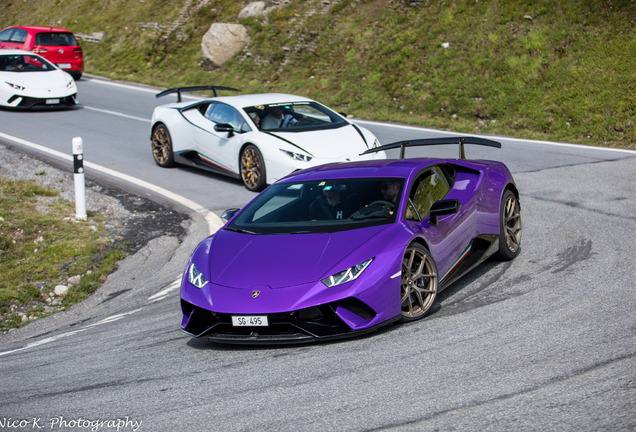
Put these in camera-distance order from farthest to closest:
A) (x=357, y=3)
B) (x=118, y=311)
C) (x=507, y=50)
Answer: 1. (x=357, y=3)
2. (x=507, y=50)
3. (x=118, y=311)

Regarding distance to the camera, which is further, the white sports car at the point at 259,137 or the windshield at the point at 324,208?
the white sports car at the point at 259,137

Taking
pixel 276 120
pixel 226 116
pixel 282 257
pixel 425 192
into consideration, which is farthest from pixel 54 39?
pixel 282 257

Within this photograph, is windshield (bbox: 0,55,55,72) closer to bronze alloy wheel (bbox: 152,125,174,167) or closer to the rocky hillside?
the rocky hillside

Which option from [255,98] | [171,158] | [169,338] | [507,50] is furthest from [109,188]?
[507,50]

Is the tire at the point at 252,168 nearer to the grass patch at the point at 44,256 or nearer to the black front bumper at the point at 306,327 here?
the grass patch at the point at 44,256

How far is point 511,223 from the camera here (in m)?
8.14

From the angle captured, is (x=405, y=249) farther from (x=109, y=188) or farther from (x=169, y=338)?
(x=109, y=188)

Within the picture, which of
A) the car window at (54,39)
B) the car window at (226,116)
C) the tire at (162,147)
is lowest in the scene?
the tire at (162,147)

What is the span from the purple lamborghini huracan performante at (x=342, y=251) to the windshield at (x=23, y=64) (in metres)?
15.7

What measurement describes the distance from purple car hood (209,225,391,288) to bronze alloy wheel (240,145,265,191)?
18.9 ft

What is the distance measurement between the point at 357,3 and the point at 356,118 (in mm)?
7353

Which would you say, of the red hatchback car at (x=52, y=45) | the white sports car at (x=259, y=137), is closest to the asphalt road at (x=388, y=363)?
the white sports car at (x=259, y=137)

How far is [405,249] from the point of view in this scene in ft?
19.8

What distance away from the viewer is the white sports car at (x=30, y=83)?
20125 millimetres
